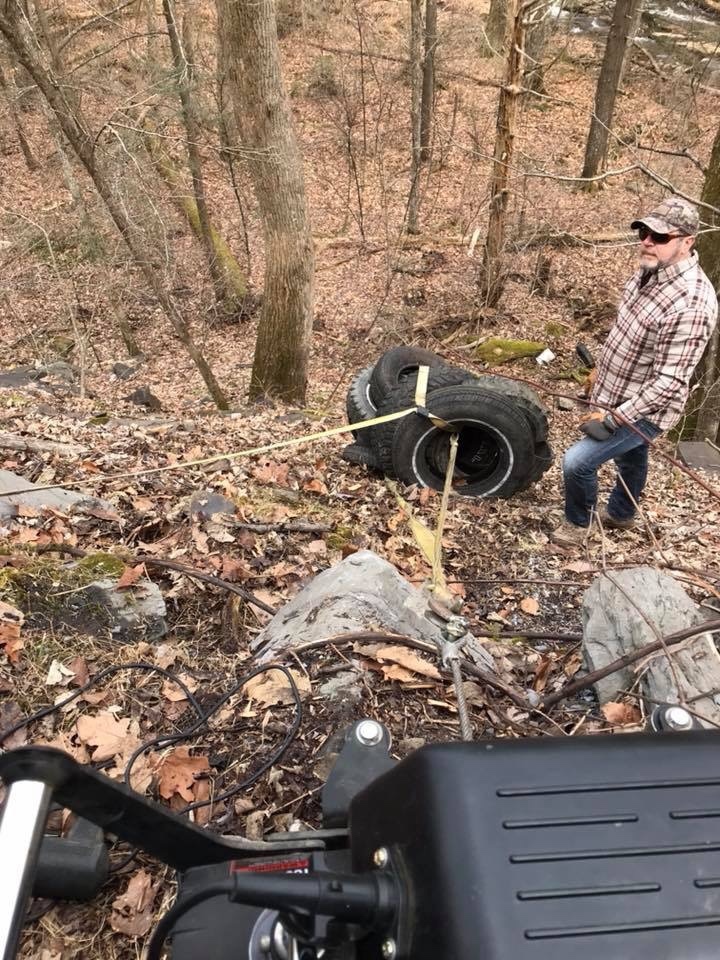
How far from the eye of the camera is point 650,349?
4320 mm

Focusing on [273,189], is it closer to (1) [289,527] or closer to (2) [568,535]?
(1) [289,527]

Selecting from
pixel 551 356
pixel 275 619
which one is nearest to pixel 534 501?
pixel 275 619

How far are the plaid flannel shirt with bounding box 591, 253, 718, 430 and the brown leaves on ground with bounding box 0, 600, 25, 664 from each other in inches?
142

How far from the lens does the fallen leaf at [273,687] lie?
2322mm

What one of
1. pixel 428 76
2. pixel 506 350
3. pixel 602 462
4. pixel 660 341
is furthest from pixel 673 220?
pixel 428 76

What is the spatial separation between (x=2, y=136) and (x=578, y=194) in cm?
1623

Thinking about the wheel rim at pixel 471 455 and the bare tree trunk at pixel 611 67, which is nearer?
the wheel rim at pixel 471 455

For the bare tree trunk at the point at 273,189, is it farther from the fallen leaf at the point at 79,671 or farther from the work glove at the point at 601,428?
the fallen leaf at the point at 79,671

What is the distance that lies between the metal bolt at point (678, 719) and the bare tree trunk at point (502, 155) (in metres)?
8.19

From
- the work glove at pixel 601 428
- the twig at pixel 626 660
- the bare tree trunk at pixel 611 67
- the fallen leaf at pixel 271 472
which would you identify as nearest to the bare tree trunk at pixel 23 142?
the bare tree trunk at pixel 611 67

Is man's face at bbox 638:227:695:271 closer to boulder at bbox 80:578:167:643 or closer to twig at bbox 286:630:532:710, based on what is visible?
twig at bbox 286:630:532:710

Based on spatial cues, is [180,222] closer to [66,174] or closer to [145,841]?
[66,174]

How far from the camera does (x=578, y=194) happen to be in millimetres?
16625

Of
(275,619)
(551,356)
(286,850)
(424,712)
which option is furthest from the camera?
(551,356)
